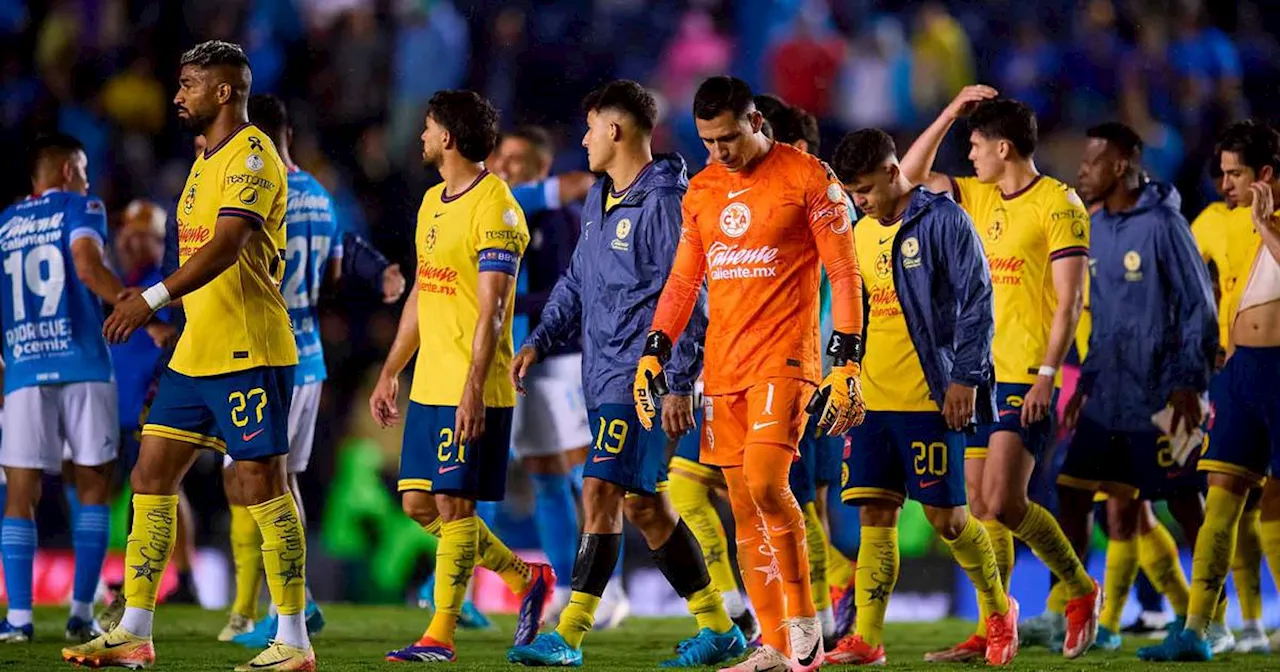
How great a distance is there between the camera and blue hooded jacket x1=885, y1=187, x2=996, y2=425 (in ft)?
25.3

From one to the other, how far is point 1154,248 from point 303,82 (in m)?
9.92

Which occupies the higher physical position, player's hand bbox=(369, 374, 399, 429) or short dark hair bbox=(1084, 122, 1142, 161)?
short dark hair bbox=(1084, 122, 1142, 161)

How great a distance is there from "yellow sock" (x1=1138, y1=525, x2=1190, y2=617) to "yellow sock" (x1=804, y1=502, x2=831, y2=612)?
77.2 inches

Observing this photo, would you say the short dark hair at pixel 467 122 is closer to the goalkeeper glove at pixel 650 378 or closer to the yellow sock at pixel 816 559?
the goalkeeper glove at pixel 650 378

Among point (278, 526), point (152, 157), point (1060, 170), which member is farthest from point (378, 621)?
point (1060, 170)

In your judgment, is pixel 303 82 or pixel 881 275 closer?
pixel 881 275

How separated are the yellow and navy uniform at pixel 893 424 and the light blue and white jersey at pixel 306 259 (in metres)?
2.96

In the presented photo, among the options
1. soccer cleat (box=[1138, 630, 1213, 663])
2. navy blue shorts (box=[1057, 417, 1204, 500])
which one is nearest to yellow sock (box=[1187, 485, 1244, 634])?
soccer cleat (box=[1138, 630, 1213, 663])

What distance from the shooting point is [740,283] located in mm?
6801

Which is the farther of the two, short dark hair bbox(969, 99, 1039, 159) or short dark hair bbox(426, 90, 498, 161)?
short dark hair bbox(969, 99, 1039, 159)

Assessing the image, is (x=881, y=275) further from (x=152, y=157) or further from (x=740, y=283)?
(x=152, y=157)

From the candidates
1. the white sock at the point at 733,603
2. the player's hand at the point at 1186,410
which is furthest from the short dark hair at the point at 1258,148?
the white sock at the point at 733,603

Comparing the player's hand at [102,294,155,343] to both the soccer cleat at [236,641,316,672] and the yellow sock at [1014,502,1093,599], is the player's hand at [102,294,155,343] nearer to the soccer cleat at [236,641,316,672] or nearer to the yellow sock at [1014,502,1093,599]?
the soccer cleat at [236,641,316,672]

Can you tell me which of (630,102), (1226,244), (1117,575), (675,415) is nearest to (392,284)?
(630,102)
